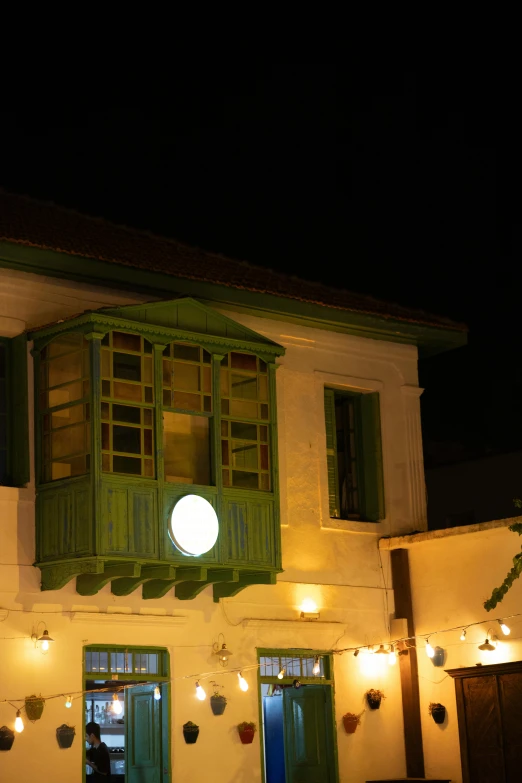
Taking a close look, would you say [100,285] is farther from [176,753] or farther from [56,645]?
A: [176,753]

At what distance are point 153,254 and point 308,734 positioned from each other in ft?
22.7

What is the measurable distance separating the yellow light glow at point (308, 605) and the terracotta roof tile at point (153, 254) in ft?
13.7

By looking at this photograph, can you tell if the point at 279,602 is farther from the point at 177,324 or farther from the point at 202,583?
the point at 177,324

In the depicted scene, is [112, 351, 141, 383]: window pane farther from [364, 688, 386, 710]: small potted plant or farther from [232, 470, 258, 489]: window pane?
[364, 688, 386, 710]: small potted plant

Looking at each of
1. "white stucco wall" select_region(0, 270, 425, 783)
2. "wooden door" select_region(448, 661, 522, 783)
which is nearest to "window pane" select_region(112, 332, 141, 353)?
"white stucco wall" select_region(0, 270, 425, 783)

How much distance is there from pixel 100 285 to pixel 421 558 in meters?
6.05

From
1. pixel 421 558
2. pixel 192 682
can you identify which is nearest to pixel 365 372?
pixel 421 558

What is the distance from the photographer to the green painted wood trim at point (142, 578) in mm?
15820

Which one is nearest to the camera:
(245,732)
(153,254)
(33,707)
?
(33,707)

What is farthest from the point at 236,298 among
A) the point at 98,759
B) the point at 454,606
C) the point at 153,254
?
the point at 98,759

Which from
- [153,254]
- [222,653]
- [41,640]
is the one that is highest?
[153,254]

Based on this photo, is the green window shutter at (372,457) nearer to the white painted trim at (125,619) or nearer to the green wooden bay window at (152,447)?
the green wooden bay window at (152,447)

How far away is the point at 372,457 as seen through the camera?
63.6ft

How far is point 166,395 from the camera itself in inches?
646
